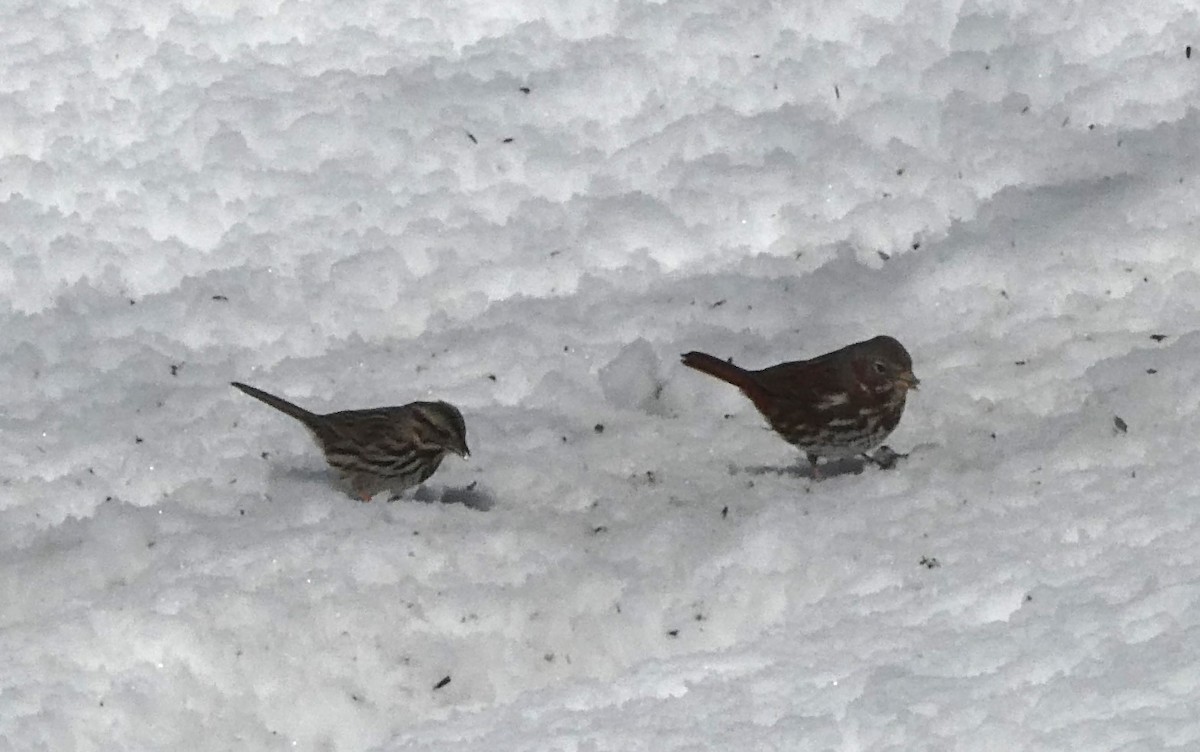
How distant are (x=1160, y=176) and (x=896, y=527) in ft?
8.51

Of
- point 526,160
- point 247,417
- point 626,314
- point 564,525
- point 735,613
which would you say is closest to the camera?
point 735,613

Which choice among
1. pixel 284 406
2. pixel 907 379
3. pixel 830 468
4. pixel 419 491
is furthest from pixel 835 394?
pixel 284 406

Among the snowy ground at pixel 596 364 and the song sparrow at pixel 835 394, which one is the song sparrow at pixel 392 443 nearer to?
the snowy ground at pixel 596 364

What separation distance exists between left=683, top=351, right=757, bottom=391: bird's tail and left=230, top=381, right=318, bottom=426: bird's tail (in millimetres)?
1261

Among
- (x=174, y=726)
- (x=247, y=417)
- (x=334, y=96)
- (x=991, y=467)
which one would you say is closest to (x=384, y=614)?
(x=174, y=726)

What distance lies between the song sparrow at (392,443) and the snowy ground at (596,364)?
4.6 inches

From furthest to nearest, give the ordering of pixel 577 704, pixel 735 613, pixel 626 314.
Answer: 1. pixel 626 314
2. pixel 735 613
3. pixel 577 704

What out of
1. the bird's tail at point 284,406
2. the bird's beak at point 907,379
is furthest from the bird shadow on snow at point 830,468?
the bird's tail at point 284,406

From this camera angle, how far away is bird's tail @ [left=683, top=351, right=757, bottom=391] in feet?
19.6

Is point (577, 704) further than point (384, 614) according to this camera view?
No

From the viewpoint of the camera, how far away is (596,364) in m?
6.49

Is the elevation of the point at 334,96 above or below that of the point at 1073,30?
below

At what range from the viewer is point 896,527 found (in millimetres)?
5309

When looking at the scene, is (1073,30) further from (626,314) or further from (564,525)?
(564,525)
